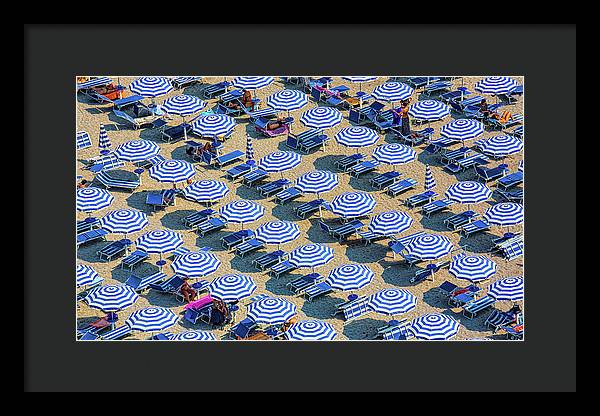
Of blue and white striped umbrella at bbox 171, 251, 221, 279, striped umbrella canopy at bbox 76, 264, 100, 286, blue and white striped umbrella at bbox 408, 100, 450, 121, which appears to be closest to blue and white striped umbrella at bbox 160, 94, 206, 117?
blue and white striped umbrella at bbox 408, 100, 450, 121

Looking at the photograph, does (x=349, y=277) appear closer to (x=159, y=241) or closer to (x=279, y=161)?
(x=159, y=241)

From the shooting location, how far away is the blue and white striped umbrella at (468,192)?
2514 inches

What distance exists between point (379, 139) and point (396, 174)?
3127mm

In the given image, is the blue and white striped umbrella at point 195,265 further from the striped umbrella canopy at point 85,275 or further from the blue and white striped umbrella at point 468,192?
the blue and white striped umbrella at point 468,192

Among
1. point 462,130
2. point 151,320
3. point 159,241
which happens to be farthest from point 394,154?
point 151,320

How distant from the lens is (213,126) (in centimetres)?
6831

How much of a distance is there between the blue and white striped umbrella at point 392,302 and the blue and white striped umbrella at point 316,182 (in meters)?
7.13

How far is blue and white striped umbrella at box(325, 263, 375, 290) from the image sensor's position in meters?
58.8

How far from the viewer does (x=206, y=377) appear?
53.3 metres

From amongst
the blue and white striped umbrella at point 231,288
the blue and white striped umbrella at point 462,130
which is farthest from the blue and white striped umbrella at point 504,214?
the blue and white striped umbrella at point 231,288

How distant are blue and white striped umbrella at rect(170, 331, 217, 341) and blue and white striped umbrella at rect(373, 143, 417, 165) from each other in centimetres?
1242

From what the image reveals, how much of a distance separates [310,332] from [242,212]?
24.9 feet
